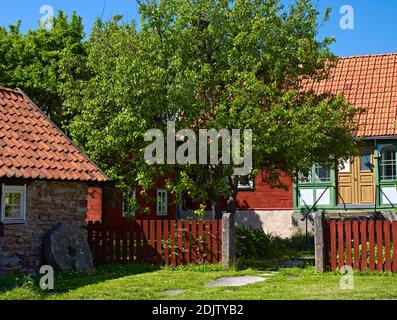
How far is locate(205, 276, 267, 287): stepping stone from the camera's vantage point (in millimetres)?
12850

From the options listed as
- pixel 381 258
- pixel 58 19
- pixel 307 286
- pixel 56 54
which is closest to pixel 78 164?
pixel 307 286

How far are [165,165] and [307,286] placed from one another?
6077mm

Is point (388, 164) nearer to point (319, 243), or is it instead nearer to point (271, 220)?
point (271, 220)

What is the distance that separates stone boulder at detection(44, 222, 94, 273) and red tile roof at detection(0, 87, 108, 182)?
49.9 inches

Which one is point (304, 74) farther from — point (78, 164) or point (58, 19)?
point (58, 19)

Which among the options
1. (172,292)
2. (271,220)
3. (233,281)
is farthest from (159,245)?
(271,220)

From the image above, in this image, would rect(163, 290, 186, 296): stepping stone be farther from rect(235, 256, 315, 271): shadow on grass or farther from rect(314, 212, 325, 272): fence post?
rect(314, 212, 325, 272): fence post

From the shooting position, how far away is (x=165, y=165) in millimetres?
16953

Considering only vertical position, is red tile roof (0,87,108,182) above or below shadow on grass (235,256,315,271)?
above

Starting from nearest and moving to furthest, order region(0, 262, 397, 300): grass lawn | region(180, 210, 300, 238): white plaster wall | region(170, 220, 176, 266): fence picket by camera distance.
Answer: region(0, 262, 397, 300): grass lawn < region(170, 220, 176, 266): fence picket < region(180, 210, 300, 238): white plaster wall

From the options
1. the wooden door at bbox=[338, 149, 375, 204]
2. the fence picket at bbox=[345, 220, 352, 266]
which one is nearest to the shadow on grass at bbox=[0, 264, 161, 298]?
the fence picket at bbox=[345, 220, 352, 266]

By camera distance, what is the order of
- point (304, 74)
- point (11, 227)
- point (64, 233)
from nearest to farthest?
1. point (11, 227)
2. point (64, 233)
3. point (304, 74)

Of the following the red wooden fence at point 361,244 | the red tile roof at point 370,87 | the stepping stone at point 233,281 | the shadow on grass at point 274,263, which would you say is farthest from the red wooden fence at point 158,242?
the red tile roof at point 370,87

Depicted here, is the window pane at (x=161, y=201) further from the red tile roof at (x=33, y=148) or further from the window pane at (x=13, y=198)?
the window pane at (x=13, y=198)
